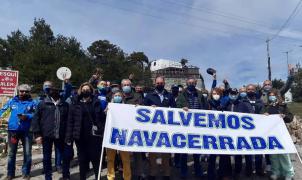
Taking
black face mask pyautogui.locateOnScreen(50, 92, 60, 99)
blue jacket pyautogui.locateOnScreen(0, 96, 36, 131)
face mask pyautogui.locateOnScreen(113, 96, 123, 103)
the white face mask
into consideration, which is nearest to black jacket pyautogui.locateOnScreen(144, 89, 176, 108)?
face mask pyautogui.locateOnScreen(113, 96, 123, 103)

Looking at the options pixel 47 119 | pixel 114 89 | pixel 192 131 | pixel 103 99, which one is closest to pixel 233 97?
pixel 192 131

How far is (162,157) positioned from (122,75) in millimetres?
59327

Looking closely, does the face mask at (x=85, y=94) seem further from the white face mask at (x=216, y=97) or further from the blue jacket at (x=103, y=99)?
the white face mask at (x=216, y=97)

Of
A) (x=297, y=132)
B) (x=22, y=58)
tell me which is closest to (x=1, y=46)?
(x=22, y=58)

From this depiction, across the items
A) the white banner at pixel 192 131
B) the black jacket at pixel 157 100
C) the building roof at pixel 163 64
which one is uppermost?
the building roof at pixel 163 64

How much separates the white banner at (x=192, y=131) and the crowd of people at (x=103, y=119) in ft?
0.96

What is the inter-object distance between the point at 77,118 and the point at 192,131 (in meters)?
2.28

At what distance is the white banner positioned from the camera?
7.09 metres

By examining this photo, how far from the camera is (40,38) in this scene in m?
65.3

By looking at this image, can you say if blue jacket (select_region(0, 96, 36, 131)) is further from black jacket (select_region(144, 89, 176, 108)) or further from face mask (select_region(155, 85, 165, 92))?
face mask (select_region(155, 85, 165, 92))

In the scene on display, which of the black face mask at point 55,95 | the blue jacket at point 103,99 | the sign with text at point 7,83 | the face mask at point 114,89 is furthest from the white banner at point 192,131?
the sign with text at point 7,83

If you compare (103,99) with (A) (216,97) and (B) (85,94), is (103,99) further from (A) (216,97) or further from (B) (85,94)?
(A) (216,97)

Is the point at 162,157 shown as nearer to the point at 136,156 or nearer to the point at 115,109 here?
the point at 136,156

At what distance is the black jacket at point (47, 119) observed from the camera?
24.0 feet
